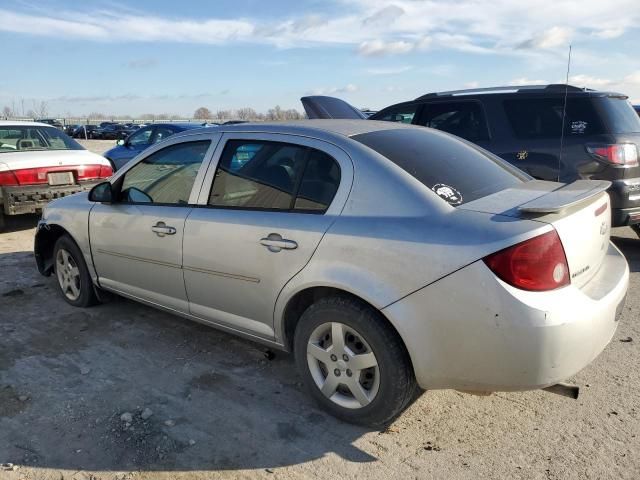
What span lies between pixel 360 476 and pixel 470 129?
16.6 feet

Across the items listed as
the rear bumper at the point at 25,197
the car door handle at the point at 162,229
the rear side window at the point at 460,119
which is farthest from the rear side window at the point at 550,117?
the rear bumper at the point at 25,197

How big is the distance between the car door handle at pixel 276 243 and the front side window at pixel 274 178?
0.62ft

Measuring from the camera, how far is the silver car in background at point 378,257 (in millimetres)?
2412

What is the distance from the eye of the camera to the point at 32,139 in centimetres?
843

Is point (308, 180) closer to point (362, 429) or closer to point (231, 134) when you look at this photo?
point (231, 134)

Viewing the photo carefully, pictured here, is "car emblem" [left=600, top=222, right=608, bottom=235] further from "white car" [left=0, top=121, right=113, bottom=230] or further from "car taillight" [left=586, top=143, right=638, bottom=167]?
"white car" [left=0, top=121, right=113, bottom=230]

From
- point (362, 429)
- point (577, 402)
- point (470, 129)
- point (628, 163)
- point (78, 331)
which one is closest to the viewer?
point (362, 429)

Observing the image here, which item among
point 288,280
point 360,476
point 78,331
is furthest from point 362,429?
point 78,331

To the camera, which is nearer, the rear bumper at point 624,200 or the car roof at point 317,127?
the car roof at point 317,127

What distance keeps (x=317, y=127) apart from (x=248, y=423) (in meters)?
1.79

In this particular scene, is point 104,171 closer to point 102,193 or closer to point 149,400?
point 102,193

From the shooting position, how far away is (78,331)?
433 centimetres

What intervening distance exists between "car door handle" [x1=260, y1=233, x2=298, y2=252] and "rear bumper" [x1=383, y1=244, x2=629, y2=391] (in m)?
0.70

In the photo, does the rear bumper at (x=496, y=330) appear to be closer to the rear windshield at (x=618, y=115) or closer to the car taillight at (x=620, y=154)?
the car taillight at (x=620, y=154)
